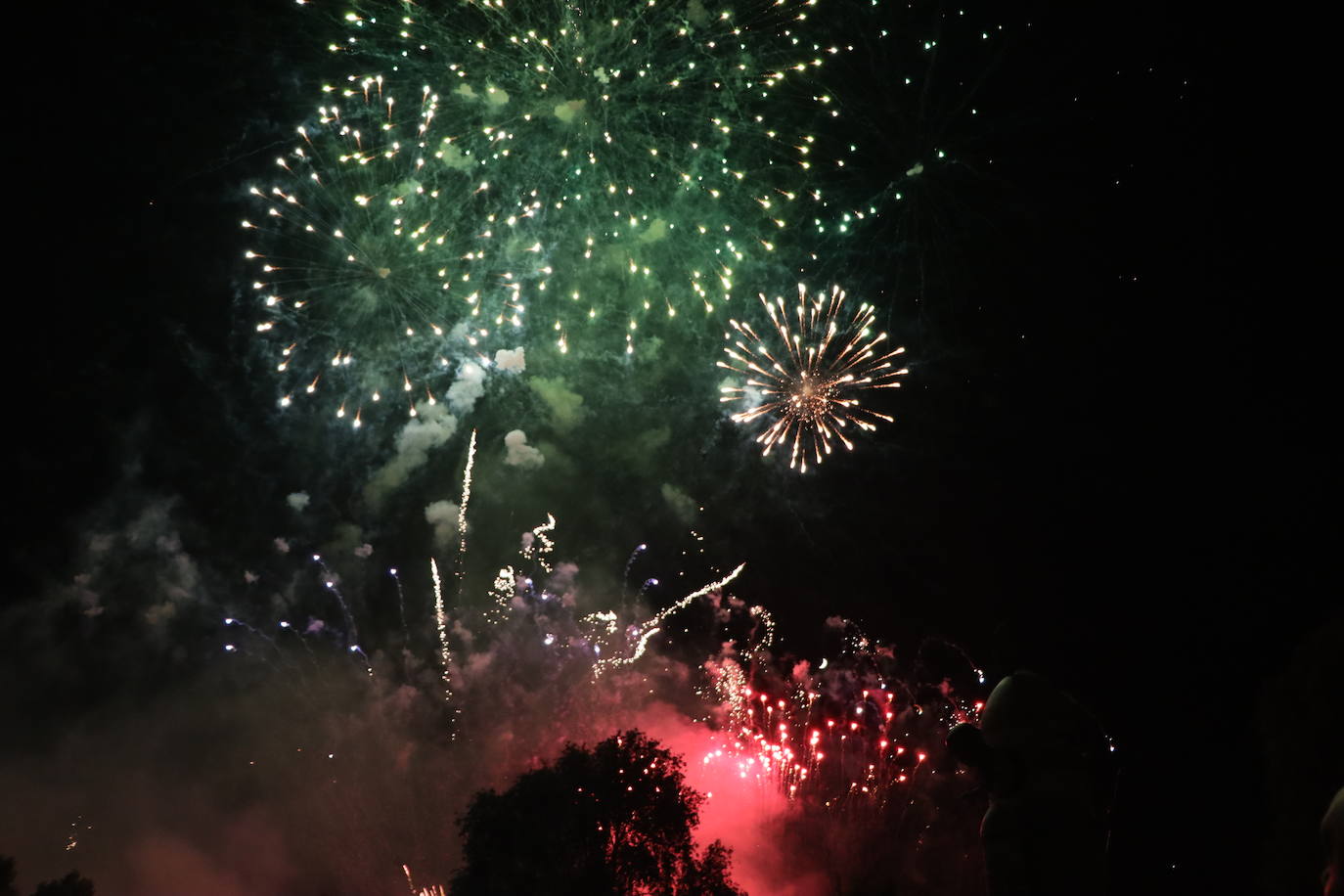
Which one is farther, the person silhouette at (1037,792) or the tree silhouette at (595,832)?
the tree silhouette at (595,832)

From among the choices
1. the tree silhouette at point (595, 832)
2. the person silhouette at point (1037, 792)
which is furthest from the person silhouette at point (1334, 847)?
the tree silhouette at point (595, 832)

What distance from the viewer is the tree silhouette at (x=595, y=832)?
1873 cm

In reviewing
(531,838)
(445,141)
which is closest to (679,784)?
(531,838)

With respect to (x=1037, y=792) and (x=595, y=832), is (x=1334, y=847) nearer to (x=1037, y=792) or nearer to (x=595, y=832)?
(x=1037, y=792)

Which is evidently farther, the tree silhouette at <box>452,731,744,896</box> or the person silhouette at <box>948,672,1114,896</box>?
the tree silhouette at <box>452,731,744,896</box>

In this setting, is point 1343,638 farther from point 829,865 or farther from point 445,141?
point 829,865

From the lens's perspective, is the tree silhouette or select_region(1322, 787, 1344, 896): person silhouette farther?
the tree silhouette

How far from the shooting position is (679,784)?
21.2 metres

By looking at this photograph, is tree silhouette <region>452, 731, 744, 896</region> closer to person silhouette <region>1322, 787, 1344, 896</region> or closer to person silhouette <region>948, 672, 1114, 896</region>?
person silhouette <region>948, 672, 1114, 896</region>

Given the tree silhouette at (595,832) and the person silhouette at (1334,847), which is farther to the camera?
the tree silhouette at (595,832)

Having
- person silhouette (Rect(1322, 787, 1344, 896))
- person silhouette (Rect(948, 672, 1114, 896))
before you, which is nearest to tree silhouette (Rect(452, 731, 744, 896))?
person silhouette (Rect(948, 672, 1114, 896))

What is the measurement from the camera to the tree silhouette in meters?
18.7

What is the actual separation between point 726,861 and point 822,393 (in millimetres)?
13069

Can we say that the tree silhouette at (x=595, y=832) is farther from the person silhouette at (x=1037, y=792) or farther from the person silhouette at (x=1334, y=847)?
the person silhouette at (x=1334, y=847)
